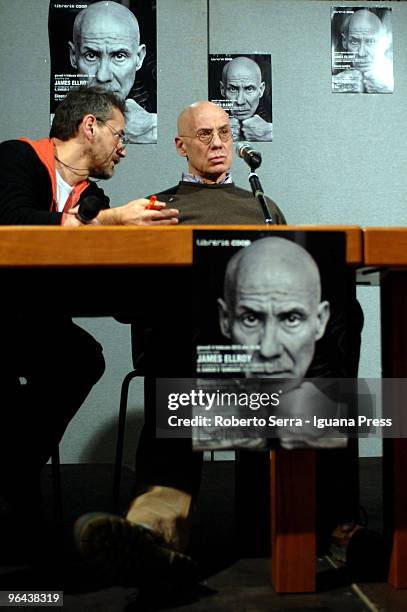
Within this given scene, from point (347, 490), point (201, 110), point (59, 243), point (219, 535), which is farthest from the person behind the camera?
point (201, 110)

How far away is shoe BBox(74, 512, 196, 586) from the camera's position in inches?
38.9

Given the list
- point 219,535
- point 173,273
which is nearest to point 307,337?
point 173,273

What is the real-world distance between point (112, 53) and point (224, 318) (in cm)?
236

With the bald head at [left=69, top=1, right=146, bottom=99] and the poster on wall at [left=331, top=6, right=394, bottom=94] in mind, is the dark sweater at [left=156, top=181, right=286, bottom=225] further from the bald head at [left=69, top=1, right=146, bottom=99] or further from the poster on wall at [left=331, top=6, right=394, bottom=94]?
the poster on wall at [left=331, top=6, right=394, bottom=94]

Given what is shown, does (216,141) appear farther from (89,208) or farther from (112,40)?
(89,208)

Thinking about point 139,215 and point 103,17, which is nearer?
point 139,215

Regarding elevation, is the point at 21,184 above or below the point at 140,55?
below

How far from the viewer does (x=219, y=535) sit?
1667 mm

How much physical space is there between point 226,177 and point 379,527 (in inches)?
52.1

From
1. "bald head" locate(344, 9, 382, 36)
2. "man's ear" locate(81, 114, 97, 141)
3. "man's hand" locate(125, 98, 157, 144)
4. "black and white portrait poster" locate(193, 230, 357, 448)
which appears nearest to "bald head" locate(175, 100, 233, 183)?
Answer: "man's ear" locate(81, 114, 97, 141)

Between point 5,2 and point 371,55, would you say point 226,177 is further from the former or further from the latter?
point 5,2

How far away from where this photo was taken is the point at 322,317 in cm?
109

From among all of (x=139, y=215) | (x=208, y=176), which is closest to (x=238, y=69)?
(x=208, y=176)

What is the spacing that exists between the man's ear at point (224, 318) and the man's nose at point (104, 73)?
229 cm
